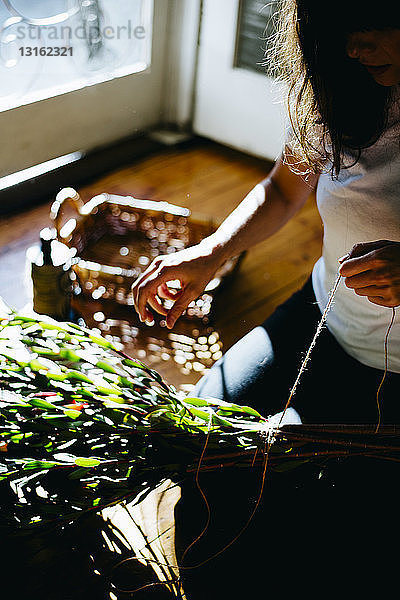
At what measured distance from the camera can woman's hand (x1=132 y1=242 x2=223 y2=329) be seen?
0.89 metres

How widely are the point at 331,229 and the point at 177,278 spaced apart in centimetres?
22

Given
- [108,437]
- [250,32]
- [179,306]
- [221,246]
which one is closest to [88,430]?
[108,437]

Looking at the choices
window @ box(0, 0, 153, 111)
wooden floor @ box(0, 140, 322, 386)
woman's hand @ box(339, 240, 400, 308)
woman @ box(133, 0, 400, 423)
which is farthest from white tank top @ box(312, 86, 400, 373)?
window @ box(0, 0, 153, 111)

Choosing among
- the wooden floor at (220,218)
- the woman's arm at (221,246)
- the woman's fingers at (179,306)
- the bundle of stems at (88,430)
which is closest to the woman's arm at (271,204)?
the woman's arm at (221,246)

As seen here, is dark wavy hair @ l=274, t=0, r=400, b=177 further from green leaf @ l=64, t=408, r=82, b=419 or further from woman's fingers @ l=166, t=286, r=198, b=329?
green leaf @ l=64, t=408, r=82, b=419

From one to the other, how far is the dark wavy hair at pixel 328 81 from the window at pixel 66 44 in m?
0.41

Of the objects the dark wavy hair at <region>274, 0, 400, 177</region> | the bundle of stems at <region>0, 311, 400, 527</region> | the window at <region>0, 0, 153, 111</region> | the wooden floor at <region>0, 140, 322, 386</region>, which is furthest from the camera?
the wooden floor at <region>0, 140, 322, 386</region>

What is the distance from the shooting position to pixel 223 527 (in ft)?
3.08

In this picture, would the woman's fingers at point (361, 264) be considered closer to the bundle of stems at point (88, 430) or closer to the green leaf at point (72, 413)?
the bundle of stems at point (88, 430)

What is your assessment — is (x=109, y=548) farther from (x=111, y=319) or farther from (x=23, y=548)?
(x=111, y=319)

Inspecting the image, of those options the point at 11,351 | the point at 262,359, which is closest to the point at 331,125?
the point at 262,359

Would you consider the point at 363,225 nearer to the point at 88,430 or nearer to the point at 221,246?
the point at 221,246

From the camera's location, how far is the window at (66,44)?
3.55 ft

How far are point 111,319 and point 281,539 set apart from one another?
55 cm
